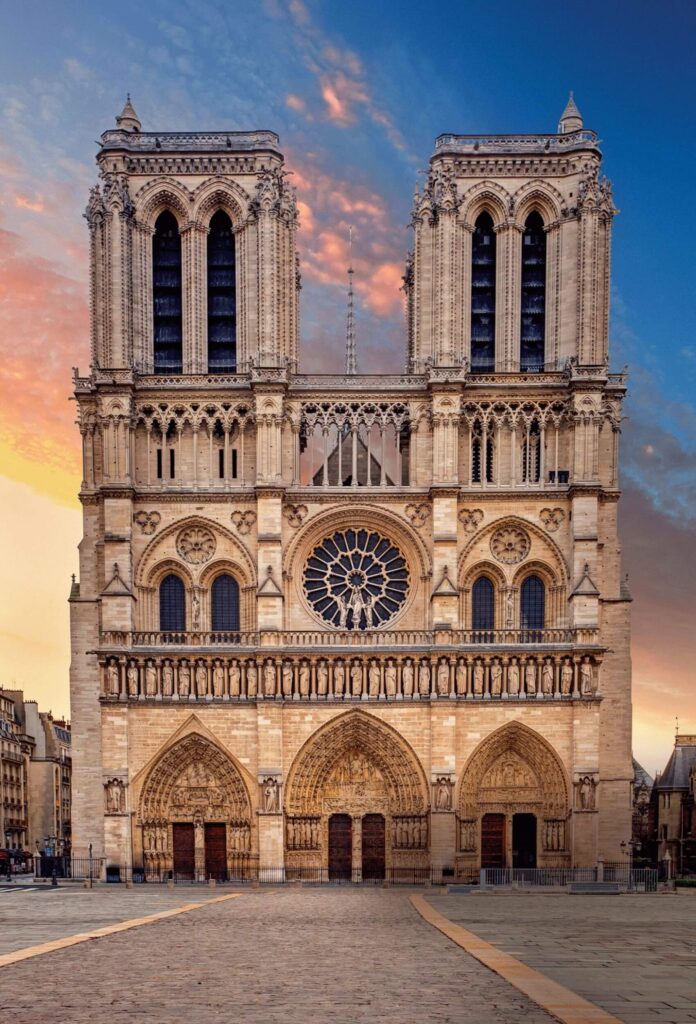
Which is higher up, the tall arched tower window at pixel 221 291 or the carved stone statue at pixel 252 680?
the tall arched tower window at pixel 221 291

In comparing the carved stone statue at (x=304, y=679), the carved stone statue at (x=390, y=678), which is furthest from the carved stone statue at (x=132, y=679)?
the carved stone statue at (x=390, y=678)

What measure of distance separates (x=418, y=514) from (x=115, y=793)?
53.5 ft

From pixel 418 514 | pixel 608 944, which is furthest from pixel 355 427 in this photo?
pixel 608 944

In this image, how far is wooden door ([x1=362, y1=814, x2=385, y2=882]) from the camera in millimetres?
47438

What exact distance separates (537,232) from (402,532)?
14501 millimetres

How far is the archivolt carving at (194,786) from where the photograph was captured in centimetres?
4697

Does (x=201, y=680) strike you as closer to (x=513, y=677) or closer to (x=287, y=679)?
(x=287, y=679)

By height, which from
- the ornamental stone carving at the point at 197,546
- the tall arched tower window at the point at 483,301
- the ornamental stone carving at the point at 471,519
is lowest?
the ornamental stone carving at the point at 197,546

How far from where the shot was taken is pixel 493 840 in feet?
156

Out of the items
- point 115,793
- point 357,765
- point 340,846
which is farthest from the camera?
point 357,765

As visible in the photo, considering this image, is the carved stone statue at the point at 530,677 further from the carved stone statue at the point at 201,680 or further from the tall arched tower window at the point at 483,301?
the tall arched tower window at the point at 483,301

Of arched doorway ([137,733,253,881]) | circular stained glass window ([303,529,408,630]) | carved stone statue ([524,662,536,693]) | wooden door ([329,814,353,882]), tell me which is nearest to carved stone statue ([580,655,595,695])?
carved stone statue ([524,662,536,693])

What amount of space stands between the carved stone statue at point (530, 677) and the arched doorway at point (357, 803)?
17.2ft

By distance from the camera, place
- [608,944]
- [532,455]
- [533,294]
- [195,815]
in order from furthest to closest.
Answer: [533,294] < [532,455] < [195,815] < [608,944]
